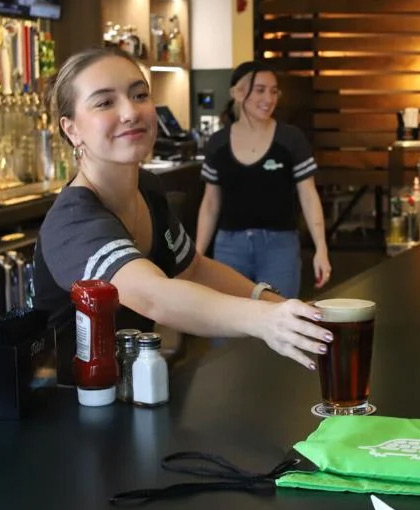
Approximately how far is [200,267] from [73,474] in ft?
3.49

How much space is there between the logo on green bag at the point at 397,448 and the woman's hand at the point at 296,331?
16 cm

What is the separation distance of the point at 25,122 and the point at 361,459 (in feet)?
13.2

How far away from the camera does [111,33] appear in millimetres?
6234

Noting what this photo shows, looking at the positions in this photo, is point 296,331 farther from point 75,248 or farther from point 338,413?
point 75,248

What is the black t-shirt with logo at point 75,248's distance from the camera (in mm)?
1733

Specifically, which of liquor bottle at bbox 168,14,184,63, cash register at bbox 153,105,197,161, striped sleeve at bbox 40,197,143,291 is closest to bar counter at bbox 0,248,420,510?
striped sleeve at bbox 40,197,143,291

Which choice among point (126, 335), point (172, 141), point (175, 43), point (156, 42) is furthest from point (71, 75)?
point (175, 43)

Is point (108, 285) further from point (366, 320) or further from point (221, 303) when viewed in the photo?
point (366, 320)

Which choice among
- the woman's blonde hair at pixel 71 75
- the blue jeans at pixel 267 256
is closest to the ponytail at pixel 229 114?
the blue jeans at pixel 267 256

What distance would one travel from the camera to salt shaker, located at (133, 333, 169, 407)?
151cm

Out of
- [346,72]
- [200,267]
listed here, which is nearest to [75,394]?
[200,267]

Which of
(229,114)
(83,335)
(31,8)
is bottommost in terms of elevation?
(83,335)

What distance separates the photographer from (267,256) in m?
4.23

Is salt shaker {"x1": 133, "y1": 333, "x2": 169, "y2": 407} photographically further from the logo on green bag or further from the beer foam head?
the logo on green bag
